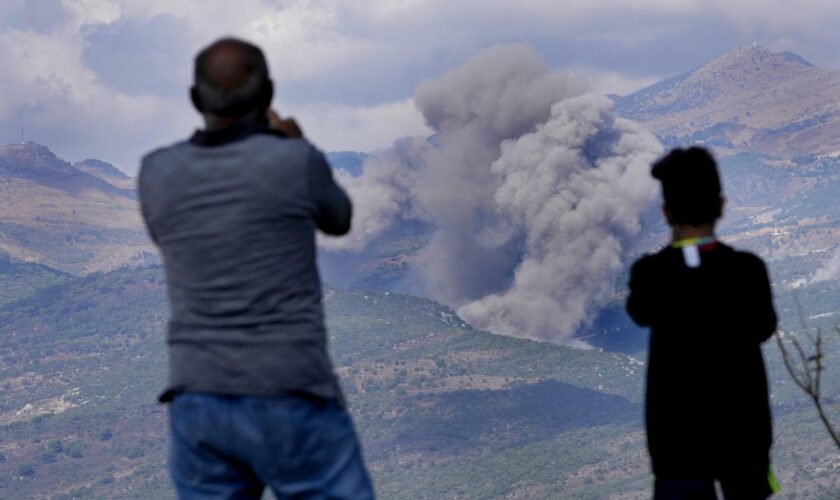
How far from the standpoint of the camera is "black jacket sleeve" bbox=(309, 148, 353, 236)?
435cm

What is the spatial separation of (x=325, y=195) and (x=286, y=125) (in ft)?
1.44

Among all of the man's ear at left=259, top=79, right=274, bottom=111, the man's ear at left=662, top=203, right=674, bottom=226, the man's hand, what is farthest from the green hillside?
the man's ear at left=259, top=79, right=274, bottom=111

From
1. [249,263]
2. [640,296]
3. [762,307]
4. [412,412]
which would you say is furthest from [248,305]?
[412,412]

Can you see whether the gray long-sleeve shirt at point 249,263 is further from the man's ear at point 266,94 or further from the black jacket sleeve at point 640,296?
the black jacket sleeve at point 640,296

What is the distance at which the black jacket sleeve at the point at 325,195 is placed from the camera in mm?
4348

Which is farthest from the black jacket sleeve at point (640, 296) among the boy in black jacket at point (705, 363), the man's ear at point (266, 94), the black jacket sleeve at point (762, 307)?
the man's ear at point (266, 94)

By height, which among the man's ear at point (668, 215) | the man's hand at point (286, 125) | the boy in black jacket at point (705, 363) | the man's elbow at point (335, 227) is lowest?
the boy in black jacket at point (705, 363)

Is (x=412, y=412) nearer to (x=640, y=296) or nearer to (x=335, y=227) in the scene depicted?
(x=640, y=296)

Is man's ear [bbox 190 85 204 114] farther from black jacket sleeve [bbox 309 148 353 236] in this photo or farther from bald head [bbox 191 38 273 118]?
black jacket sleeve [bbox 309 148 353 236]

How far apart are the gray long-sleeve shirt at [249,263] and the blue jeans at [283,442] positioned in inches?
2.1

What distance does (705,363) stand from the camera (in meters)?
4.74

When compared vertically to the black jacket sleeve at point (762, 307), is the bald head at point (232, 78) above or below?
above

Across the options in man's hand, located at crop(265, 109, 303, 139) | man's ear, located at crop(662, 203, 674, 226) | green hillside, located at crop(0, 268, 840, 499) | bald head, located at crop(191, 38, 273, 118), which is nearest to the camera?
bald head, located at crop(191, 38, 273, 118)

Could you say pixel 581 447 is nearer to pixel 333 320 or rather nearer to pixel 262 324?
pixel 333 320
